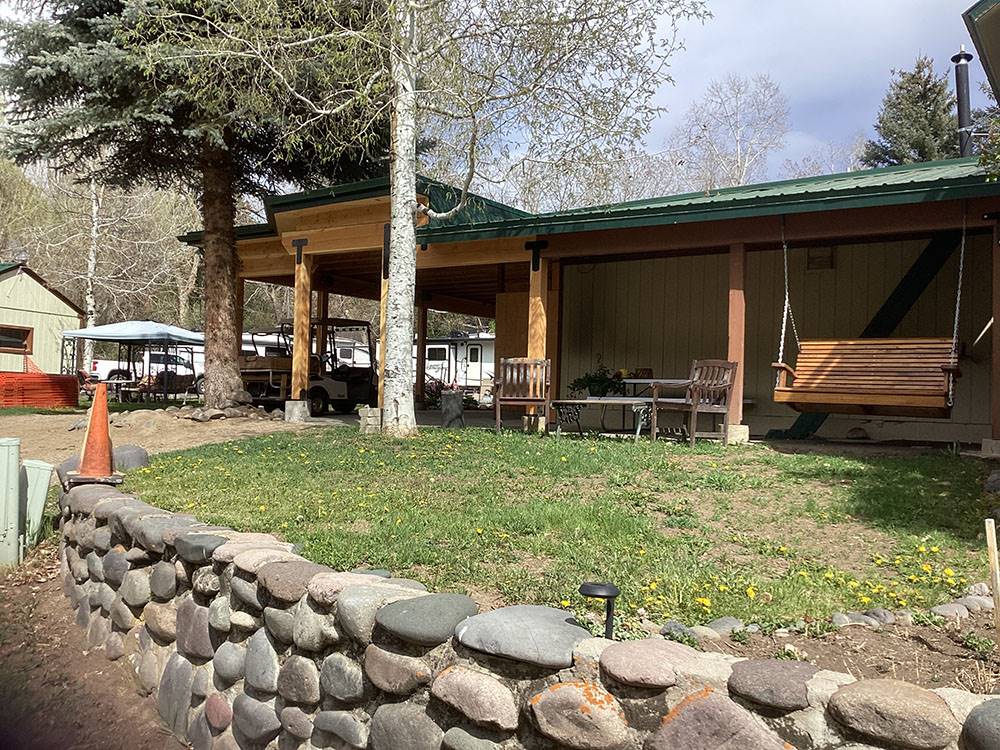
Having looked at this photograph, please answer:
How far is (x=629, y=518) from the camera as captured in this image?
167 inches

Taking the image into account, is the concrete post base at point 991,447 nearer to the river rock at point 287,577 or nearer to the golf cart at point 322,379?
the river rock at point 287,577

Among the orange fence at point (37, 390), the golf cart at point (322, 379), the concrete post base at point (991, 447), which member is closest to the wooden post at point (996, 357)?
the concrete post base at point (991, 447)

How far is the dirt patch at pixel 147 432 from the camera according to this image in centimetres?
887

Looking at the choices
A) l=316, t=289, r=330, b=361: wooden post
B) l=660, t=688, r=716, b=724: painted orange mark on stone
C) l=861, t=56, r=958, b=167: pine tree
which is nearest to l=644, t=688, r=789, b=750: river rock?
l=660, t=688, r=716, b=724: painted orange mark on stone

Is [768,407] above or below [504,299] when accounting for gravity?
below

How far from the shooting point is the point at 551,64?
348 inches

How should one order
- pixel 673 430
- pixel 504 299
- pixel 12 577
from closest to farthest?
1. pixel 12 577
2. pixel 673 430
3. pixel 504 299

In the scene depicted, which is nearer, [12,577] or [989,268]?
[12,577]

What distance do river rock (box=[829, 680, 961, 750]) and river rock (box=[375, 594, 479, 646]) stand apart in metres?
1.12

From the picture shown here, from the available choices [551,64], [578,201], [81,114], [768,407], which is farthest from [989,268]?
[81,114]

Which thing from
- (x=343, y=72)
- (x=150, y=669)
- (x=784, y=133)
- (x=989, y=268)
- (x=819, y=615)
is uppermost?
(x=784, y=133)

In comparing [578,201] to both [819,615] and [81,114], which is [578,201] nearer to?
[81,114]

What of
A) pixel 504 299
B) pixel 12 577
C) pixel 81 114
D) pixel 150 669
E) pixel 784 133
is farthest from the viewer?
pixel 784 133

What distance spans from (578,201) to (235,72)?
4.97m
